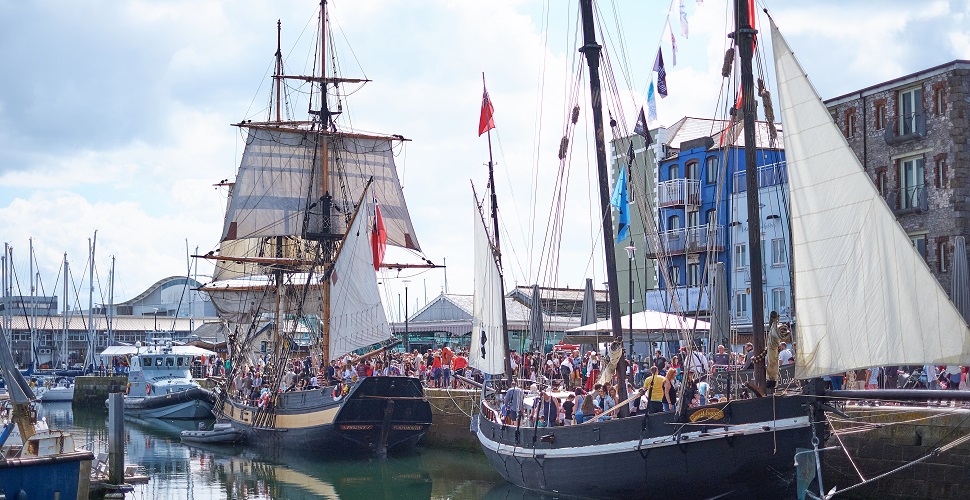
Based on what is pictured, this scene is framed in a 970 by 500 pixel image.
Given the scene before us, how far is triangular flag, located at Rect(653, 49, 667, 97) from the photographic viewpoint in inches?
1318

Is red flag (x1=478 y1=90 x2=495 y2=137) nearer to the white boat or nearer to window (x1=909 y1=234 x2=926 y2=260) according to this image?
window (x1=909 y1=234 x2=926 y2=260)

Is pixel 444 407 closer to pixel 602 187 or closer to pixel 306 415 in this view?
pixel 306 415

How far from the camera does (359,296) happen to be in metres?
44.9

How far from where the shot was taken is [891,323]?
64.9 feet

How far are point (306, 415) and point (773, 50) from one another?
25858mm

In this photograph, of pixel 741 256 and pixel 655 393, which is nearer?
pixel 655 393

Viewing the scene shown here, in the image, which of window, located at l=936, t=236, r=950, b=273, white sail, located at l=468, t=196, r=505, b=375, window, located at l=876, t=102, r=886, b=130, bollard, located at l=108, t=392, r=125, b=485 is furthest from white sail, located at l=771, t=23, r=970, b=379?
window, located at l=876, t=102, r=886, b=130

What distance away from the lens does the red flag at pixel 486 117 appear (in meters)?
37.8

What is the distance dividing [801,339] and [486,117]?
A: 61.2 feet

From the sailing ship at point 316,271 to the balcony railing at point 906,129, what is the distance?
2035 cm

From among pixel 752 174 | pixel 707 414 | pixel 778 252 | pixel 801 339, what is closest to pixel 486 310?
pixel 707 414

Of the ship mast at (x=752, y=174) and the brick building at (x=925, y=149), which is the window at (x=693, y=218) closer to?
the brick building at (x=925, y=149)

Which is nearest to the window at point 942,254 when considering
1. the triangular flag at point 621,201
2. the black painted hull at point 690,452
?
the triangular flag at point 621,201

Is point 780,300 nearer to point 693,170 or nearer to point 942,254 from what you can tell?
point 693,170
